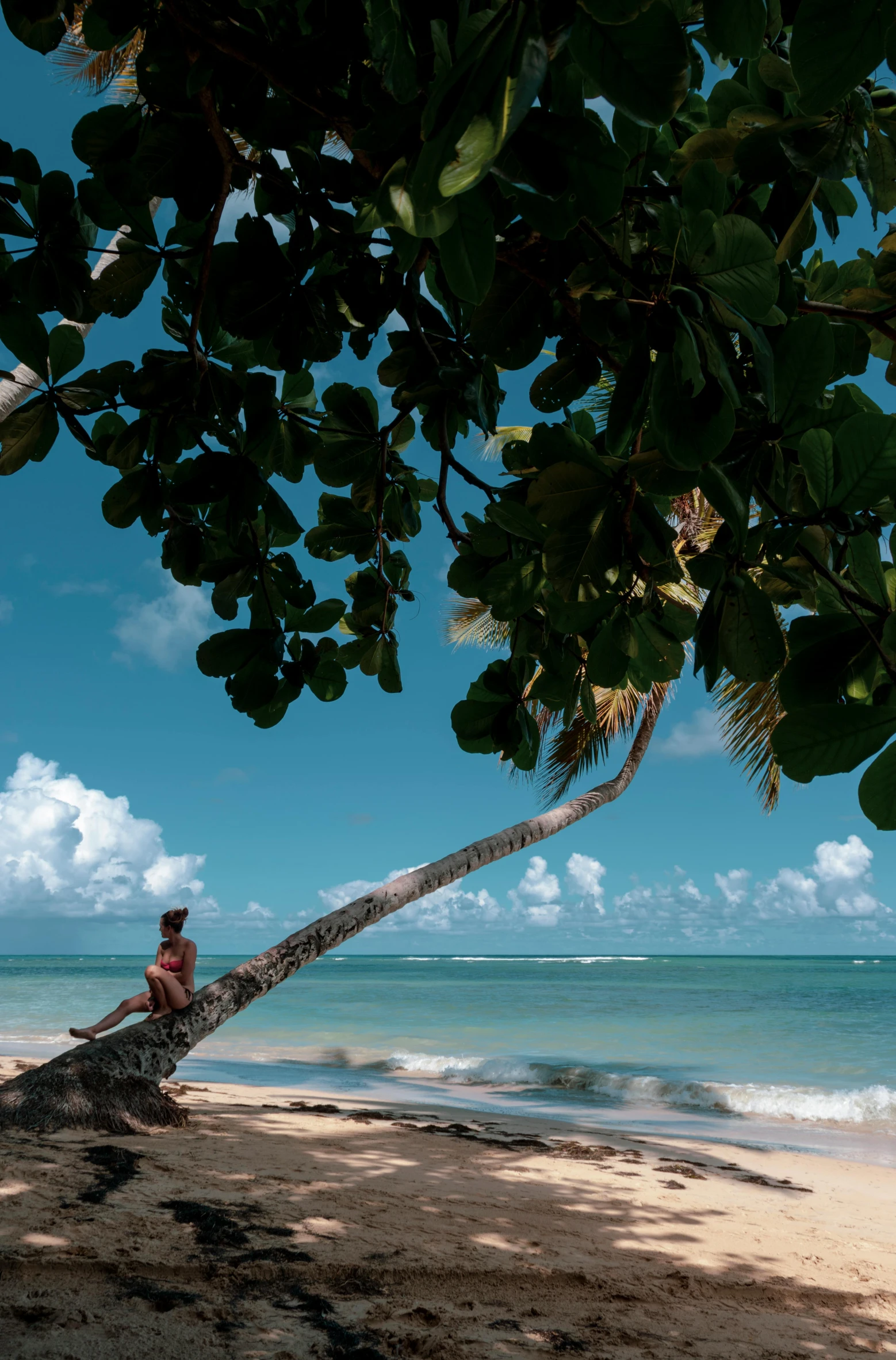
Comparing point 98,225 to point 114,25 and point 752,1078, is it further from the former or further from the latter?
point 752,1078

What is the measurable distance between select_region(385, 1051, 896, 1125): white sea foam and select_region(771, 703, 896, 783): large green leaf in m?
8.89

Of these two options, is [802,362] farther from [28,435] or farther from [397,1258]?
[397,1258]

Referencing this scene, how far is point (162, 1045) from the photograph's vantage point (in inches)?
162

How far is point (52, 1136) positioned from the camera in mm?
3418

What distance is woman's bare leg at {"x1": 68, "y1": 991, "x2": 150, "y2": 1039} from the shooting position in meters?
5.14

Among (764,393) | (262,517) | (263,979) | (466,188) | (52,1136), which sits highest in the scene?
(262,517)

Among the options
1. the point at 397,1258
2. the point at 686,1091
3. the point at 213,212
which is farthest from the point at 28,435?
the point at 686,1091

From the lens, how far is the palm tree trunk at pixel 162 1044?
3.64m

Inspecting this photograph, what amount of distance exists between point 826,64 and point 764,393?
1.01 feet

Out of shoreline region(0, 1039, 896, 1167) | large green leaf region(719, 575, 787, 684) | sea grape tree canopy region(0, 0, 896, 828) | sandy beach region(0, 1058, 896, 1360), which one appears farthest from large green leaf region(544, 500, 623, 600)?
shoreline region(0, 1039, 896, 1167)

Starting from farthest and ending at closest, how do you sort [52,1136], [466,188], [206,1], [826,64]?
[52,1136] < [206,1] < [826,64] < [466,188]

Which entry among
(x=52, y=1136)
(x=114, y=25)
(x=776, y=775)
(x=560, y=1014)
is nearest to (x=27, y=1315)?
(x=52, y=1136)

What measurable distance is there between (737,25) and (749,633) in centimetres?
61

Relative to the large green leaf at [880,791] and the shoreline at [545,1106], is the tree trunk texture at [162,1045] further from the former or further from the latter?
the large green leaf at [880,791]
